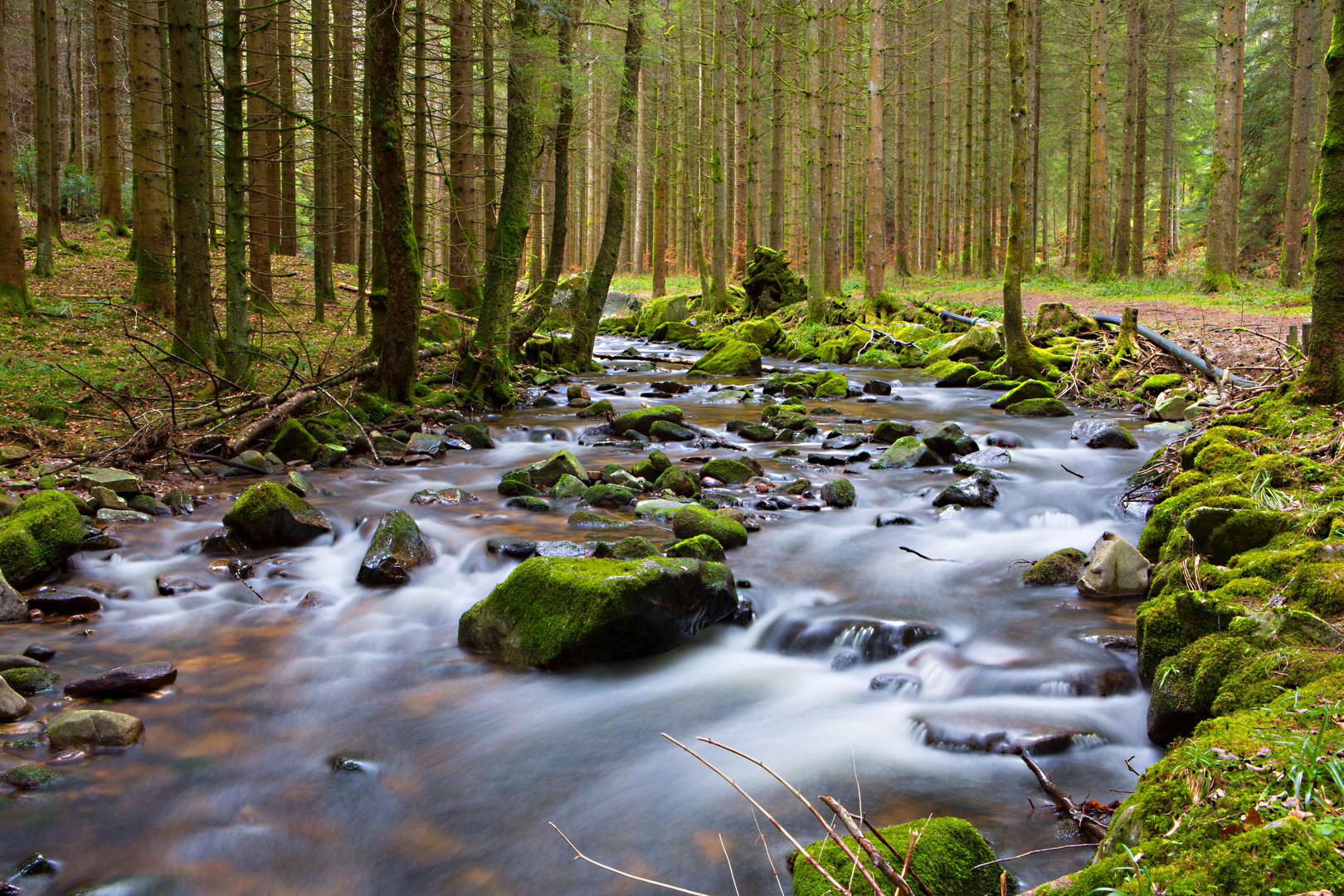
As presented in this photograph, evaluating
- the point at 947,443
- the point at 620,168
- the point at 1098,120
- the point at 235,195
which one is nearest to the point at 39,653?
the point at 235,195

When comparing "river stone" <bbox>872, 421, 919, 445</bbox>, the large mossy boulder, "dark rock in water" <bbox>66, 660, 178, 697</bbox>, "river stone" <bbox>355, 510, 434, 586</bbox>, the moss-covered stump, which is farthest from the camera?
"river stone" <bbox>872, 421, 919, 445</bbox>

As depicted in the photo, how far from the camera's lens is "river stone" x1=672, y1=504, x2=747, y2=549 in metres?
6.52

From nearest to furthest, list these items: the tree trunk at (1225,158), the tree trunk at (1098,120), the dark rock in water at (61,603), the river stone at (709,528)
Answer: the dark rock in water at (61,603)
the river stone at (709,528)
the tree trunk at (1225,158)
the tree trunk at (1098,120)

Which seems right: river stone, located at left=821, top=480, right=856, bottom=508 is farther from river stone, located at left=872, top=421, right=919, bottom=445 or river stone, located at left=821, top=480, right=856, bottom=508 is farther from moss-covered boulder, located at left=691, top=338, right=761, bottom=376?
moss-covered boulder, located at left=691, top=338, right=761, bottom=376

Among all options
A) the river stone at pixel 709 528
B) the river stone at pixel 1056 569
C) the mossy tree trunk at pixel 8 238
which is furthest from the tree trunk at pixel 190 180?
the river stone at pixel 1056 569

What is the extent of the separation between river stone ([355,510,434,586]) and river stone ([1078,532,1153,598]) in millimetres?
4458

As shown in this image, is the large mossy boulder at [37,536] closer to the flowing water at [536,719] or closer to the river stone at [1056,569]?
the flowing water at [536,719]

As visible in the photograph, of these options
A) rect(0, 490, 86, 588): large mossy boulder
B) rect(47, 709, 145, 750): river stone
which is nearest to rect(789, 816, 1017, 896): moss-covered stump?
rect(47, 709, 145, 750): river stone

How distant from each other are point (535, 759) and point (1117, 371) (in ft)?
36.0

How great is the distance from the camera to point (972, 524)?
714cm

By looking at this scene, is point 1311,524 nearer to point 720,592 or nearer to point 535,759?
point 720,592

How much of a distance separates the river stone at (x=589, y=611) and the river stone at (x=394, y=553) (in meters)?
1.06

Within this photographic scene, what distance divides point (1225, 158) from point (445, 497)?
63.9 ft

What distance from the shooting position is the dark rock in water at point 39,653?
15.1ft
